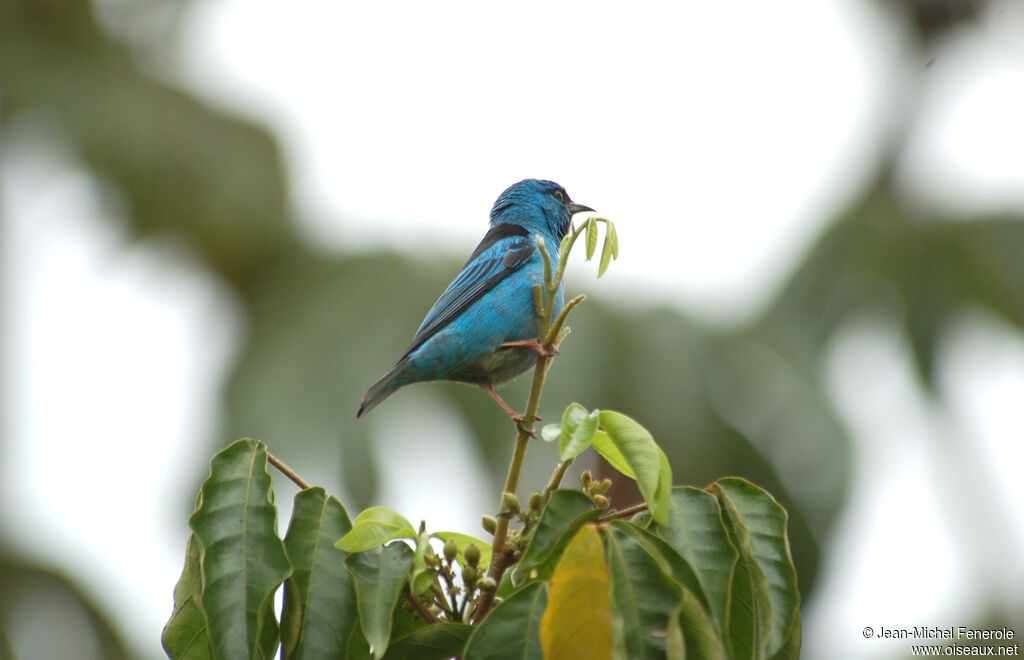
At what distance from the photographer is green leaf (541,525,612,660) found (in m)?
1.97

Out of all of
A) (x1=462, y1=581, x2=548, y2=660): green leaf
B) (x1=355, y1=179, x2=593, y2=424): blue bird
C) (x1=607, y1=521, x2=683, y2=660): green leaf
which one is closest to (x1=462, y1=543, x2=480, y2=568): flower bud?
(x1=462, y1=581, x2=548, y2=660): green leaf

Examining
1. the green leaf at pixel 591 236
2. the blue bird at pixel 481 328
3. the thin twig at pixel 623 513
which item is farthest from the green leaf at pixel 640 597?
the blue bird at pixel 481 328

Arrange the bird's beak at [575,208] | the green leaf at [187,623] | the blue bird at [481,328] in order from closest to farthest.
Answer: the green leaf at [187,623], the blue bird at [481,328], the bird's beak at [575,208]

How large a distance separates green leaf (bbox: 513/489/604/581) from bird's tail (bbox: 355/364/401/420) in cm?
210

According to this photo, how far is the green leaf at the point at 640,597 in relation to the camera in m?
2.00

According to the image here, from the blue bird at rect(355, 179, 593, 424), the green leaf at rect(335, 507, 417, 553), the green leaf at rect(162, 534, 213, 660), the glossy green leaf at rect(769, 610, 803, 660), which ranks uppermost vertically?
the blue bird at rect(355, 179, 593, 424)

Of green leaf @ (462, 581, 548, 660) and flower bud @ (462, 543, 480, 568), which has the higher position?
flower bud @ (462, 543, 480, 568)

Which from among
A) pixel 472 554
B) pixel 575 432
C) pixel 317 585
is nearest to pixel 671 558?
pixel 575 432

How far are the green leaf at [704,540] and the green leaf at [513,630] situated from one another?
0.32 meters

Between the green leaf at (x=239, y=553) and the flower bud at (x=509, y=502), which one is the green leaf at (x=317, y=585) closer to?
the green leaf at (x=239, y=553)

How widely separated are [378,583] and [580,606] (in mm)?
497

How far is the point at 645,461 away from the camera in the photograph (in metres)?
2.19

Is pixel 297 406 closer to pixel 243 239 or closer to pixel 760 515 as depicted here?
pixel 243 239

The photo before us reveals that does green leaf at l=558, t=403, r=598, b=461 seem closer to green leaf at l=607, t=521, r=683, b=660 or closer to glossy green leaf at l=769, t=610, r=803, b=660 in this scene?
green leaf at l=607, t=521, r=683, b=660
